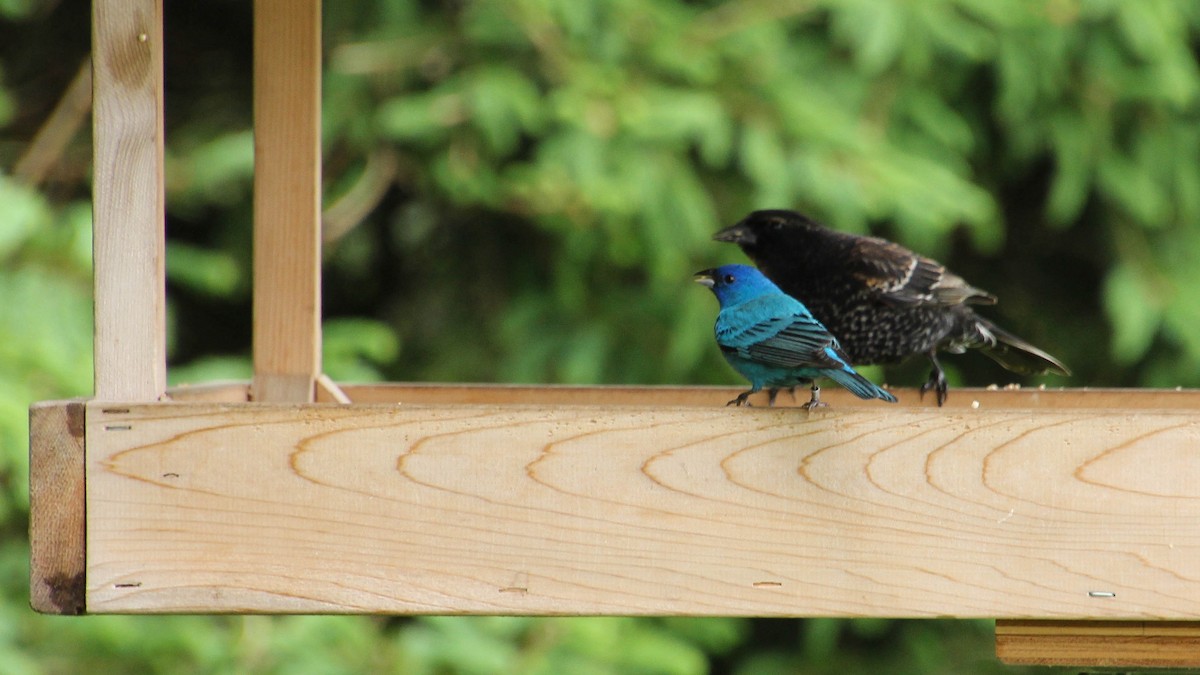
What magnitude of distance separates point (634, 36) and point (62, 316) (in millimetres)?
2186

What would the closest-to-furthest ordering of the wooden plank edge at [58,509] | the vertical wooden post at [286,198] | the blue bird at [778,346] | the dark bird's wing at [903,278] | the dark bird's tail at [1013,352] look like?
the wooden plank edge at [58,509], the blue bird at [778,346], the vertical wooden post at [286,198], the dark bird's wing at [903,278], the dark bird's tail at [1013,352]

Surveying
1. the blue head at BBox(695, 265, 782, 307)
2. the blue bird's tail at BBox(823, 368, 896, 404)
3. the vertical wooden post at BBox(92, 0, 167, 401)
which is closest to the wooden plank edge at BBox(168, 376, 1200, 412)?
the blue head at BBox(695, 265, 782, 307)

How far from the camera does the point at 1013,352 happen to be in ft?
11.2

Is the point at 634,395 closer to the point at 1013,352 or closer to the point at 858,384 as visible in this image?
the point at 858,384

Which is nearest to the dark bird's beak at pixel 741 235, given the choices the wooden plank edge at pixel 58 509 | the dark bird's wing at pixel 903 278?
the dark bird's wing at pixel 903 278

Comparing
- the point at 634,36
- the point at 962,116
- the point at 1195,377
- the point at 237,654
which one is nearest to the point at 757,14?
the point at 634,36

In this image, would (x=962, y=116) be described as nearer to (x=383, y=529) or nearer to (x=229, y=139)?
(x=229, y=139)

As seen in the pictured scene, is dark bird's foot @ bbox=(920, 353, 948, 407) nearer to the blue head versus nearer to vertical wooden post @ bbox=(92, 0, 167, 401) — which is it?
the blue head

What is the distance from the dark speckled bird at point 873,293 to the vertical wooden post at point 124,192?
155cm

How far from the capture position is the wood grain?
74.4 inches

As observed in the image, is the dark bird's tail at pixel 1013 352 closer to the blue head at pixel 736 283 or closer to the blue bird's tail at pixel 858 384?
the blue head at pixel 736 283

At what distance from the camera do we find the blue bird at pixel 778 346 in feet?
7.42

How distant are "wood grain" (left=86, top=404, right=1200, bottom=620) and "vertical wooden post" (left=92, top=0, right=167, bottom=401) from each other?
108 millimetres

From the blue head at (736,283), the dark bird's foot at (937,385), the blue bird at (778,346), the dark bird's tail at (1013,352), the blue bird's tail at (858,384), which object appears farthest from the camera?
the dark bird's tail at (1013,352)
